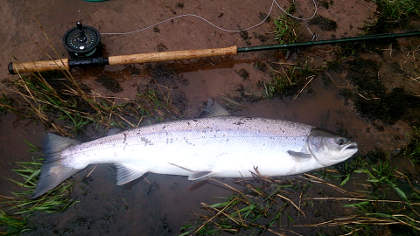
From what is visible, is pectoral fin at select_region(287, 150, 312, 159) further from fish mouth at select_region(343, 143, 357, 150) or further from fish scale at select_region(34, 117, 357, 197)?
fish mouth at select_region(343, 143, 357, 150)

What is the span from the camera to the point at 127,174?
317cm

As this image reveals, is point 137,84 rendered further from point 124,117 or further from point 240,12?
point 240,12

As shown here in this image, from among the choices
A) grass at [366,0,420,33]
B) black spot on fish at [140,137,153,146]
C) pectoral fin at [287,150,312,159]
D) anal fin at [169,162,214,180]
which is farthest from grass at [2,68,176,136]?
grass at [366,0,420,33]

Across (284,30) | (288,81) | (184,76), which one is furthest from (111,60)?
(284,30)

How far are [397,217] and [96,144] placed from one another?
348 centimetres

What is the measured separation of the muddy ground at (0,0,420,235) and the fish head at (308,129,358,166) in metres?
0.52

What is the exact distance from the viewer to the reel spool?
3.52 meters

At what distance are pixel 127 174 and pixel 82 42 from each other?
6.06ft

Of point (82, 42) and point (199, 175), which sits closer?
point (199, 175)

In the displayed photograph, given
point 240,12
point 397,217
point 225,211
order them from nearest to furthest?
point 397,217
point 225,211
point 240,12

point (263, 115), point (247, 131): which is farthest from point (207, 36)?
point (247, 131)

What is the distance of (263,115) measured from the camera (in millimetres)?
3688

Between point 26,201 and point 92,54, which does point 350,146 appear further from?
point 26,201

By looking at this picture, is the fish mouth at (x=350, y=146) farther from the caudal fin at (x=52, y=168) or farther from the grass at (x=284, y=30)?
the caudal fin at (x=52, y=168)
